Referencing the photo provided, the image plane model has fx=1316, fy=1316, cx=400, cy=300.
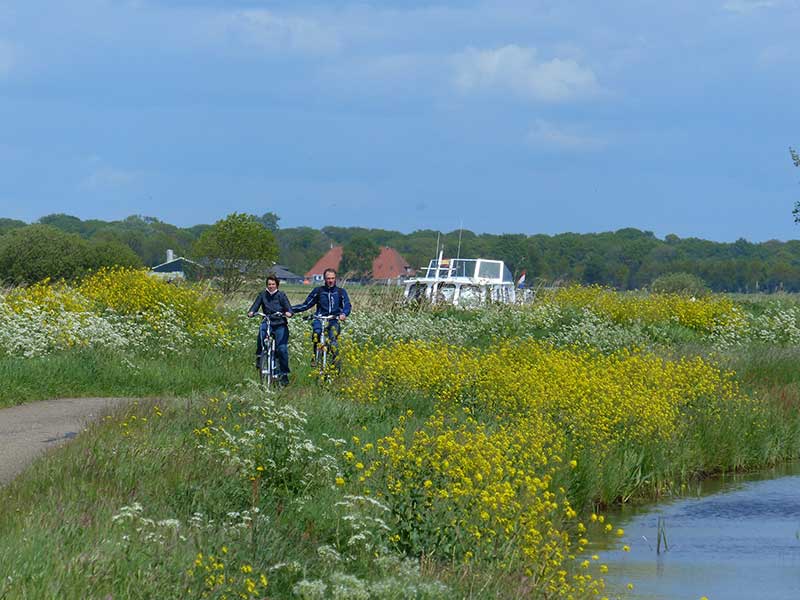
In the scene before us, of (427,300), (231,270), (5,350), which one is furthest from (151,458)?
(231,270)

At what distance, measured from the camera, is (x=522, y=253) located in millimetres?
91000

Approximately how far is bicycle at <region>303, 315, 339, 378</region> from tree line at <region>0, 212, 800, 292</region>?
3875 cm

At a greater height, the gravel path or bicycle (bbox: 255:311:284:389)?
bicycle (bbox: 255:311:284:389)

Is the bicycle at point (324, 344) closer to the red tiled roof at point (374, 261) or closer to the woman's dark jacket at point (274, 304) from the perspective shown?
the woman's dark jacket at point (274, 304)

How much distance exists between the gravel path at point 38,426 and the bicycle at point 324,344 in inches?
124

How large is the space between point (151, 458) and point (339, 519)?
2123 mm

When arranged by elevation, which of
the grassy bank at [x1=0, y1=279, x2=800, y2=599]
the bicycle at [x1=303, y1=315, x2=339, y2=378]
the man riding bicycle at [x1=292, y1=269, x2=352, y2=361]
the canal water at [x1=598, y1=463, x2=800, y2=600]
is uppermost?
the man riding bicycle at [x1=292, y1=269, x2=352, y2=361]

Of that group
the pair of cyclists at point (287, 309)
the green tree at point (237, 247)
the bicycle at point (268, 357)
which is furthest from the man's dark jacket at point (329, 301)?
the green tree at point (237, 247)

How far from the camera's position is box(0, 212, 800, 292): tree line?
65562mm

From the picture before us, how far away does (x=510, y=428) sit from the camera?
1467 centimetres

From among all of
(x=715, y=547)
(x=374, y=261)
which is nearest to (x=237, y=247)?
(x=374, y=261)

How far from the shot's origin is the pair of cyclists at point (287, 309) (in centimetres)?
1898

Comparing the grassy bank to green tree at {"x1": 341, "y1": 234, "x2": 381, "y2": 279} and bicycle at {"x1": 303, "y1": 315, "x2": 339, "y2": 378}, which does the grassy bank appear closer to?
bicycle at {"x1": 303, "y1": 315, "x2": 339, "y2": 378}

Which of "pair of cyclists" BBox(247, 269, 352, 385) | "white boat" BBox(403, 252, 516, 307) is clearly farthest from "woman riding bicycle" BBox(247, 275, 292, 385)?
"white boat" BBox(403, 252, 516, 307)
